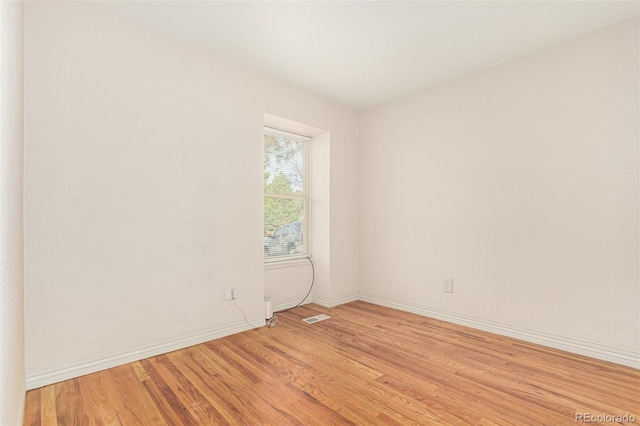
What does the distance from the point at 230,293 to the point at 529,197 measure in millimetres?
2799

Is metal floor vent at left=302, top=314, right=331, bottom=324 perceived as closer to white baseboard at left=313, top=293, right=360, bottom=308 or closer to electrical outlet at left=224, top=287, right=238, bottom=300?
white baseboard at left=313, top=293, right=360, bottom=308

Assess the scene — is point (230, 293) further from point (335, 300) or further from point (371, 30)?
point (371, 30)

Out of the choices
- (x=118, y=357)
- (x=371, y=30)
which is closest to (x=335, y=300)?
(x=118, y=357)

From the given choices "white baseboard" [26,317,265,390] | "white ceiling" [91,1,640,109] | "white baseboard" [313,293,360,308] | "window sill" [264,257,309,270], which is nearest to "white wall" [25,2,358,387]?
"white baseboard" [26,317,265,390]

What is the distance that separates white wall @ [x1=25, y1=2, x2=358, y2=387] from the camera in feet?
6.52

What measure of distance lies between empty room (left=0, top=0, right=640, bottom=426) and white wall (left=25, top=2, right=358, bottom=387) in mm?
15

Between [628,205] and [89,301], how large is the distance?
3.88 m

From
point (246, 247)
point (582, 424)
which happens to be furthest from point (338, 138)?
point (582, 424)

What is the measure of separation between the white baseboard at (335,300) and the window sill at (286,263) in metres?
0.49

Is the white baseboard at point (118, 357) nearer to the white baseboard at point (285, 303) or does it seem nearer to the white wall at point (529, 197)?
the white baseboard at point (285, 303)

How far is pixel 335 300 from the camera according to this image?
12.7 ft

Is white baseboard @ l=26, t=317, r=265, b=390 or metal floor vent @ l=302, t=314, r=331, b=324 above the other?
white baseboard @ l=26, t=317, r=265, b=390

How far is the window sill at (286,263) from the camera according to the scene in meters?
3.61

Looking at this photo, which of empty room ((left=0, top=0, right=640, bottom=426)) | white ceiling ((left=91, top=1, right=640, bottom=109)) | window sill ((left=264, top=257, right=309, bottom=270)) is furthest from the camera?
window sill ((left=264, top=257, right=309, bottom=270))
